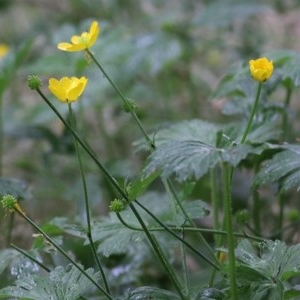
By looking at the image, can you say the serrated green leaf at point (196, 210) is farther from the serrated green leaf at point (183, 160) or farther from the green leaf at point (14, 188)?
the green leaf at point (14, 188)

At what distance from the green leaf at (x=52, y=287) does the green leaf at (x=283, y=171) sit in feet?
0.85

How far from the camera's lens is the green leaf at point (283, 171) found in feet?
3.23

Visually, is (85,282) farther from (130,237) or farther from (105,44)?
(105,44)

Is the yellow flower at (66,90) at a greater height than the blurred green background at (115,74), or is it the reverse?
the yellow flower at (66,90)

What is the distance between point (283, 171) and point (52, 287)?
330mm

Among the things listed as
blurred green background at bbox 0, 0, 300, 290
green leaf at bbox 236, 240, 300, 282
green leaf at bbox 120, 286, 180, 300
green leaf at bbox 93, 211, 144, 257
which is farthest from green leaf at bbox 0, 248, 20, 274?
blurred green background at bbox 0, 0, 300, 290

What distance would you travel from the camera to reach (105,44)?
186 centimetres

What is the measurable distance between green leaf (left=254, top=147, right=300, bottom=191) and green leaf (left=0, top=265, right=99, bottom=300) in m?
0.26

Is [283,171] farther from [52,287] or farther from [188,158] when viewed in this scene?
[52,287]

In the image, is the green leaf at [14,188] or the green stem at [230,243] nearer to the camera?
the green stem at [230,243]

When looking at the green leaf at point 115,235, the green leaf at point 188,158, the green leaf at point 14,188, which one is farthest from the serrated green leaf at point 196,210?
the green leaf at point 14,188

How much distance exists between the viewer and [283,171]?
3.28 ft

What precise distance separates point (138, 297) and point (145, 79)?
62.9 inches

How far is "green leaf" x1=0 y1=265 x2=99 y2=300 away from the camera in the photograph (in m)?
0.91
